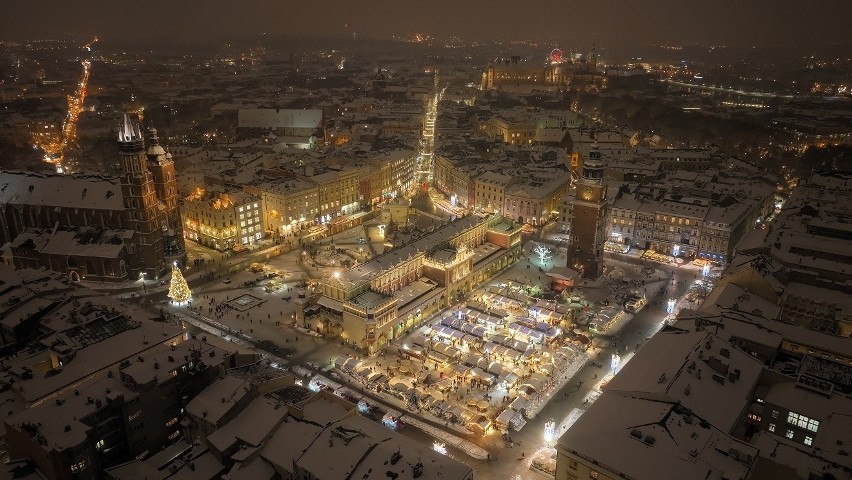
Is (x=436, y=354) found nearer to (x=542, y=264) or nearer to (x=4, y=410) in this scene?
(x=542, y=264)

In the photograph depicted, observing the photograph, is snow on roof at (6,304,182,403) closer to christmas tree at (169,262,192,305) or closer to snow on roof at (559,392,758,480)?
christmas tree at (169,262,192,305)

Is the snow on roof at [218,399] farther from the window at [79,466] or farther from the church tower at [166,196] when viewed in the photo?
the church tower at [166,196]

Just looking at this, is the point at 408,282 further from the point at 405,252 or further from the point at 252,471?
the point at 252,471

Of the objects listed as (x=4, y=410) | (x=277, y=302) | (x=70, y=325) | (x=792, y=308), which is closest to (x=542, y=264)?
(x=792, y=308)

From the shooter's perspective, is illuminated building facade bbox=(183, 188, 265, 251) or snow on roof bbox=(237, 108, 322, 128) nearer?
illuminated building facade bbox=(183, 188, 265, 251)

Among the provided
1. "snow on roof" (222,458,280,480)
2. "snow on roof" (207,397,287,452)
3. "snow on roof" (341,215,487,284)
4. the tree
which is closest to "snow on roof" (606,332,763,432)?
"snow on roof" (207,397,287,452)

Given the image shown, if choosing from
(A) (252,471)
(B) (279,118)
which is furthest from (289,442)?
(B) (279,118)

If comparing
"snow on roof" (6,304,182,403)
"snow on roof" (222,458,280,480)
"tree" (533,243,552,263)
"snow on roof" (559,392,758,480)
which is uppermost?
"snow on roof" (559,392,758,480)
